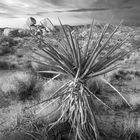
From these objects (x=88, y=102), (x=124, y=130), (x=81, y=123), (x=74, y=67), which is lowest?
(x=124, y=130)

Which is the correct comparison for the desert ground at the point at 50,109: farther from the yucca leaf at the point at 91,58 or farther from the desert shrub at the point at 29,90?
the yucca leaf at the point at 91,58

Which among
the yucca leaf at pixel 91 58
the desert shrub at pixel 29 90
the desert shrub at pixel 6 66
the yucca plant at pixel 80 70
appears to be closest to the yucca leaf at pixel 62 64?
the yucca plant at pixel 80 70

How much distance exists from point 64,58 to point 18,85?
352 cm

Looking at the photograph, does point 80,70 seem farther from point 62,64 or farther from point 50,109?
point 50,109

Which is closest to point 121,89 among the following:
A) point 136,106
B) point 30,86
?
point 136,106

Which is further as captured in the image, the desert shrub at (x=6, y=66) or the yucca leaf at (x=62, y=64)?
the desert shrub at (x=6, y=66)

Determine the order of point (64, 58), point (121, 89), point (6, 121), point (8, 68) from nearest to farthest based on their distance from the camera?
point (64, 58)
point (6, 121)
point (121, 89)
point (8, 68)

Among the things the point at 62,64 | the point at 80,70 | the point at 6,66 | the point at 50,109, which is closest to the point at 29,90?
the point at 50,109

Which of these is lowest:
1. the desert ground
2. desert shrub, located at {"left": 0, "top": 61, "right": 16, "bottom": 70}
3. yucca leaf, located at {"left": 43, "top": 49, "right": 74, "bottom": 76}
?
the desert ground

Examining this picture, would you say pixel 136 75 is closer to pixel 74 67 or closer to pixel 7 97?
pixel 7 97

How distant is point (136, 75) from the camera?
1048cm

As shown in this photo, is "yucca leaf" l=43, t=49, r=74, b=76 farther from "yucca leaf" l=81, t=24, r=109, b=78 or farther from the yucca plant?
"yucca leaf" l=81, t=24, r=109, b=78

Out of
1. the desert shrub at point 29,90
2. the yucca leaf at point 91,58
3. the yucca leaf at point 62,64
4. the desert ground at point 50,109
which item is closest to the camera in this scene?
the yucca leaf at point 91,58

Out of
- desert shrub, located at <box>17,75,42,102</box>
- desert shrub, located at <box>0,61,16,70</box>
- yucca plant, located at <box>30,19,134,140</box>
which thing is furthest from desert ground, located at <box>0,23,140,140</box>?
desert shrub, located at <box>0,61,16,70</box>
